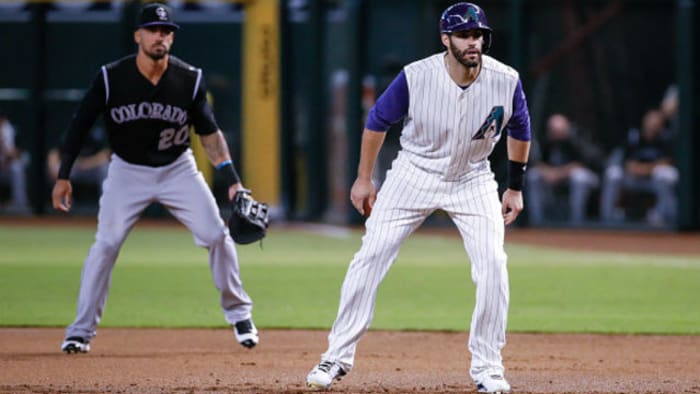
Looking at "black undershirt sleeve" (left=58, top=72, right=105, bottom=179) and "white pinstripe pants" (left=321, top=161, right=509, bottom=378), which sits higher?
"black undershirt sleeve" (left=58, top=72, right=105, bottom=179)

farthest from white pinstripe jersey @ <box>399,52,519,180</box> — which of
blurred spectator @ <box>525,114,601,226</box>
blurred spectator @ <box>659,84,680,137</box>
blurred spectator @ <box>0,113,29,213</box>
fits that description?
blurred spectator @ <box>0,113,29,213</box>

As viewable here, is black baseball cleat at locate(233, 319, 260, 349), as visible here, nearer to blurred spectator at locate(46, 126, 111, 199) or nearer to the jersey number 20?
the jersey number 20

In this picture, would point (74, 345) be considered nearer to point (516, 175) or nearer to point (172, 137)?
point (172, 137)

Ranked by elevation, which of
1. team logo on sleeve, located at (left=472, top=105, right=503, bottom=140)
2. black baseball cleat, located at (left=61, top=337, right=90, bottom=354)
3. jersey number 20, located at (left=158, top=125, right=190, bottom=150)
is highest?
team logo on sleeve, located at (left=472, top=105, right=503, bottom=140)

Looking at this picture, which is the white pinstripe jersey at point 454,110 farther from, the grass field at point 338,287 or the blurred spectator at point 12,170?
the blurred spectator at point 12,170

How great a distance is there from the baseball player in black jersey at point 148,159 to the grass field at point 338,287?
1.40m

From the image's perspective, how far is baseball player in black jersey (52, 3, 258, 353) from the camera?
7.35m

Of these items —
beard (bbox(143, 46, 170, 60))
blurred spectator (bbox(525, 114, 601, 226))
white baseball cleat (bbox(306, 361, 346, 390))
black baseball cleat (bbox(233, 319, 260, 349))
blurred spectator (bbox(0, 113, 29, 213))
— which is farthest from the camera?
blurred spectator (bbox(0, 113, 29, 213))

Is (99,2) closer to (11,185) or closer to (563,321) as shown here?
(11,185)

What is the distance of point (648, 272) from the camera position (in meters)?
12.5

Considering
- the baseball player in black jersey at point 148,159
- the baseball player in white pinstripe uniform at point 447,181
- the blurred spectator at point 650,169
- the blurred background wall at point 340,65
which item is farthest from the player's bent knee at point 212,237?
the blurred spectator at point 650,169

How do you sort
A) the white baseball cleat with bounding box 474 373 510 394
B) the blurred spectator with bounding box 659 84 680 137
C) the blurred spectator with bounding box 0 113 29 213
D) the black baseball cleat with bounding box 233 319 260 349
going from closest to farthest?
the white baseball cleat with bounding box 474 373 510 394
the black baseball cleat with bounding box 233 319 260 349
the blurred spectator with bounding box 659 84 680 137
the blurred spectator with bounding box 0 113 29 213

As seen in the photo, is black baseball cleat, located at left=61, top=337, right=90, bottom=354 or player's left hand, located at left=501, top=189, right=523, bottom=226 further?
black baseball cleat, located at left=61, top=337, right=90, bottom=354

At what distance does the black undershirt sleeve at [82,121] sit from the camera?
7.35 m
